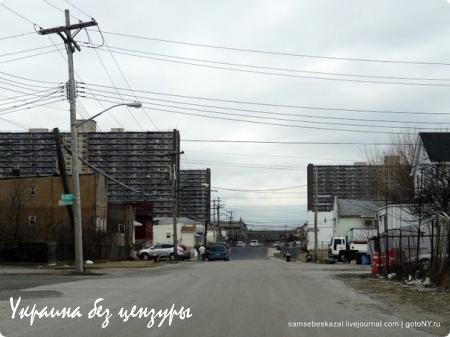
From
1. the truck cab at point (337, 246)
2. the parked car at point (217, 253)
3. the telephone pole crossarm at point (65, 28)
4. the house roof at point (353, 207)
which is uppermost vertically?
the telephone pole crossarm at point (65, 28)

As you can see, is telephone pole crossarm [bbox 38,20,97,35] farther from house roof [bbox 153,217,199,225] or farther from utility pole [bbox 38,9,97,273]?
house roof [bbox 153,217,199,225]

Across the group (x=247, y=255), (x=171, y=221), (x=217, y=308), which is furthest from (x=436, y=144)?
(x=171, y=221)

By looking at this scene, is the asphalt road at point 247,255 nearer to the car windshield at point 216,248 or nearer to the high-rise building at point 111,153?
the car windshield at point 216,248

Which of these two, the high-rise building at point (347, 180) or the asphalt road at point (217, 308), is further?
the high-rise building at point (347, 180)

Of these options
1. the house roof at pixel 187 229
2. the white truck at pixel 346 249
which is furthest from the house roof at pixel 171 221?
the white truck at pixel 346 249

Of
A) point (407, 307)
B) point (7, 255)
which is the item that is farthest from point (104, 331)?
point (7, 255)

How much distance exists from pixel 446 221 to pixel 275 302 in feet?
29.2

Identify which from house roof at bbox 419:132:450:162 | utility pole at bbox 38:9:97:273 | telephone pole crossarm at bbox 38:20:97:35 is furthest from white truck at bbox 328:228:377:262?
telephone pole crossarm at bbox 38:20:97:35

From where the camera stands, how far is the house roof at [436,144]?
4253cm

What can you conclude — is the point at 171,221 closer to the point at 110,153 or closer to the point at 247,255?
the point at 247,255

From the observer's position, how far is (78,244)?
29.1 metres

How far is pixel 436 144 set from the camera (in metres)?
44.2

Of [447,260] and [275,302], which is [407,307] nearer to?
[275,302]

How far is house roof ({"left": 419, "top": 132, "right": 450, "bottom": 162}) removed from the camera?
42531mm
